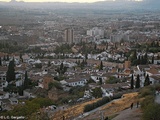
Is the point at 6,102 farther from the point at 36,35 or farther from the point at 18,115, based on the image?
the point at 36,35

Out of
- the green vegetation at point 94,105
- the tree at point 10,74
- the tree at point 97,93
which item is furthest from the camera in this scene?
the tree at point 10,74

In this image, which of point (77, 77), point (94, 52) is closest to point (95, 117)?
point (77, 77)

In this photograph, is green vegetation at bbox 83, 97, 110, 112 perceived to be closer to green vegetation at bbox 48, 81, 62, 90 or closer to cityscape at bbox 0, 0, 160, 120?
cityscape at bbox 0, 0, 160, 120

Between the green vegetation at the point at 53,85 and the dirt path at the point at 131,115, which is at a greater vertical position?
the dirt path at the point at 131,115

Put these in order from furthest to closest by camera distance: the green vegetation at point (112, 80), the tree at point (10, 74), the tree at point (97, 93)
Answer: the tree at point (10, 74) < the green vegetation at point (112, 80) < the tree at point (97, 93)

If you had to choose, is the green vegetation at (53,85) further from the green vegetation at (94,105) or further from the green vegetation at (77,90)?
the green vegetation at (94,105)

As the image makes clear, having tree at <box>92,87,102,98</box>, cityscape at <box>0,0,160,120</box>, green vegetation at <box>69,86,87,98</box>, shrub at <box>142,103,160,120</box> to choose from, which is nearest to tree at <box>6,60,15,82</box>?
cityscape at <box>0,0,160,120</box>

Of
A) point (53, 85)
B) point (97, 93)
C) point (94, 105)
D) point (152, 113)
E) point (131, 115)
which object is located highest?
point (152, 113)

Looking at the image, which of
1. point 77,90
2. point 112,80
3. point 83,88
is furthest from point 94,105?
point 112,80

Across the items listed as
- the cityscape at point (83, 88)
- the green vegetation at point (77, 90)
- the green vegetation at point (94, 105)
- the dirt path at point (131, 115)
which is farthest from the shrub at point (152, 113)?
the green vegetation at point (77, 90)

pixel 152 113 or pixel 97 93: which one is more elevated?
pixel 152 113

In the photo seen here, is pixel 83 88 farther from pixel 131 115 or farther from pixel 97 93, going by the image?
pixel 131 115
